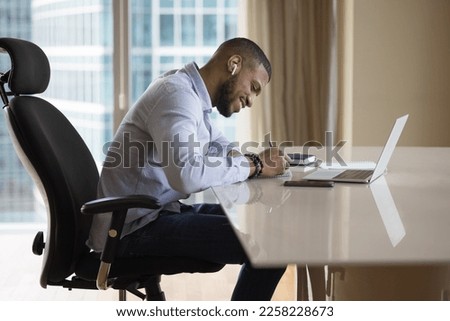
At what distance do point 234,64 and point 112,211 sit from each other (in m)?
0.71

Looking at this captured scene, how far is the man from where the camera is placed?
2295 mm

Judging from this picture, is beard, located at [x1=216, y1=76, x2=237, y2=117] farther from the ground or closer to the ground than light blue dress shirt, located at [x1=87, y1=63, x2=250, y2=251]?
farther from the ground

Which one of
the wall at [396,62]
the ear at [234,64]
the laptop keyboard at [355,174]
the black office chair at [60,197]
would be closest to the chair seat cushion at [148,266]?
the black office chair at [60,197]

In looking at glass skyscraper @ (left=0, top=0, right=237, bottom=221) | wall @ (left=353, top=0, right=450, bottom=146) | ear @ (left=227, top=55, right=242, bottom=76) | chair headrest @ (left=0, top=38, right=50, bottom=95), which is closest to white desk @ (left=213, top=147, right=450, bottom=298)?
ear @ (left=227, top=55, right=242, bottom=76)

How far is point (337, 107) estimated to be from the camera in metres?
5.05

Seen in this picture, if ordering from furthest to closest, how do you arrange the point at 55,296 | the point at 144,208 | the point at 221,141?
the point at 55,296 → the point at 221,141 → the point at 144,208

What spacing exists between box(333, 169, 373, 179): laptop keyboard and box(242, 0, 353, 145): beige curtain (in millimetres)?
2401

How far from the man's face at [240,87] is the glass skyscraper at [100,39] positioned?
2.59 m

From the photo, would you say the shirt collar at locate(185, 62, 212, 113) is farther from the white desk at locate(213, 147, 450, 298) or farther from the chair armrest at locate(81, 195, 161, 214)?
the chair armrest at locate(81, 195, 161, 214)

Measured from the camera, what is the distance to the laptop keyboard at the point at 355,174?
8.02 feet

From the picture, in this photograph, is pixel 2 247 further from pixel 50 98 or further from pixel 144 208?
pixel 144 208

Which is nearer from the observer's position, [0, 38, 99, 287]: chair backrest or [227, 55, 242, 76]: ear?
[0, 38, 99, 287]: chair backrest
